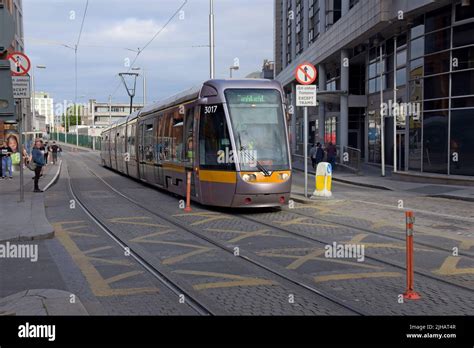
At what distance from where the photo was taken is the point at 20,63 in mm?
14727

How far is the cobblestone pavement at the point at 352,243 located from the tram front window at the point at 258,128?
1.32 metres

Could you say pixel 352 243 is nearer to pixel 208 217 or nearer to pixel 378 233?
pixel 378 233

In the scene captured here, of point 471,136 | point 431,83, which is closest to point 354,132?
point 431,83

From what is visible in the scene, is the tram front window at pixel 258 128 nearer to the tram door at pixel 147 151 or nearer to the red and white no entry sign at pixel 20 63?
the red and white no entry sign at pixel 20 63

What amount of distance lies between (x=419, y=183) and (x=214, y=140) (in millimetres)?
11929

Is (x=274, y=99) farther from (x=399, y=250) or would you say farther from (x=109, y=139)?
(x=109, y=139)

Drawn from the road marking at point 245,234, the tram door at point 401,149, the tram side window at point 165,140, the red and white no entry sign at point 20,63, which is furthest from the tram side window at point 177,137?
the tram door at point 401,149

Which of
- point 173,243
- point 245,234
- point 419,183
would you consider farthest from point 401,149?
point 173,243

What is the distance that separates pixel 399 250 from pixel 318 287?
274 cm

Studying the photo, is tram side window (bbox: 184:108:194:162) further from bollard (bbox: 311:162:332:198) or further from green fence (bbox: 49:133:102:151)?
green fence (bbox: 49:133:102:151)

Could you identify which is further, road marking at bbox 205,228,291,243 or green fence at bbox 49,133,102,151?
green fence at bbox 49,133,102,151

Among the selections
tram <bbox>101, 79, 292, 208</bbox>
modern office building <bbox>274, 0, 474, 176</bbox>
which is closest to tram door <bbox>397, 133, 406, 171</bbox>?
modern office building <bbox>274, 0, 474, 176</bbox>

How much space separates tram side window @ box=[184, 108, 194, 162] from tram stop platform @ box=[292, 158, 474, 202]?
27.6 feet

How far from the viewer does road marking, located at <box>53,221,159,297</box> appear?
662cm
